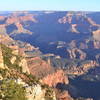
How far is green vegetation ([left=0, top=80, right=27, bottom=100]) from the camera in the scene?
145 feet

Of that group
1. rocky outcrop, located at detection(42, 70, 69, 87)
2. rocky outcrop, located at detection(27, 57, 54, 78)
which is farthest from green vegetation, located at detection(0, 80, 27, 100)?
rocky outcrop, located at detection(42, 70, 69, 87)

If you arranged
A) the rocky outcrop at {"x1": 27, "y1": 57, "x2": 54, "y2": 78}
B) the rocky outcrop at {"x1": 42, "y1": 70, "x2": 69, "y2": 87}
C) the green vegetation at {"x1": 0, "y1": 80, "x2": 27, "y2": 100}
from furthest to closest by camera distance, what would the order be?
1. the rocky outcrop at {"x1": 42, "y1": 70, "x2": 69, "y2": 87}
2. the rocky outcrop at {"x1": 27, "y1": 57, "x2": 54, "y2": 78}
3. the green vegetation at {"x1": 0, "y1": 80, "x2": 27, "y2": 100}

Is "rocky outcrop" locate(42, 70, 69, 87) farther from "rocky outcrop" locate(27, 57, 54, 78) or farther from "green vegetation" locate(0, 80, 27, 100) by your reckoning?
"green vegetation" locate(0, 80, 27, 100)

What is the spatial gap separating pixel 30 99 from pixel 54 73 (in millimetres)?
124469

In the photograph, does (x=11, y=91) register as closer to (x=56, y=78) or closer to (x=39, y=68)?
(x=39, y=68)

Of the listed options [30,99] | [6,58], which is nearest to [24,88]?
[30,99]

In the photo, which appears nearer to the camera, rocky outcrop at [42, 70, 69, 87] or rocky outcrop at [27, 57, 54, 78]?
rocky outcrop at [27, 57, 54, 78]

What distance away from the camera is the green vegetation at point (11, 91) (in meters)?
44.2

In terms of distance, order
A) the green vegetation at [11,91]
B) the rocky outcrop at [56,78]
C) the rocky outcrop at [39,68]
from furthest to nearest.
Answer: the rocky outcrop at [56,78] → the rocky outcrop at [39,68] → the green vegetation at [11,91]

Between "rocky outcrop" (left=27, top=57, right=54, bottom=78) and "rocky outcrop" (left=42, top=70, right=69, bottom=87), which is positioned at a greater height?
"rocky outcrop" (left=27, top=57, right=54, bottom=78)

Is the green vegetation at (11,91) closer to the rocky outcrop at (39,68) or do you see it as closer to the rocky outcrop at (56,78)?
the rocky outcrop at (39,68)

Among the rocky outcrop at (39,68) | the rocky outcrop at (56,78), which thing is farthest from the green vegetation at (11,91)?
the rocky outcrop at (56,78)

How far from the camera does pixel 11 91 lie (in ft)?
147

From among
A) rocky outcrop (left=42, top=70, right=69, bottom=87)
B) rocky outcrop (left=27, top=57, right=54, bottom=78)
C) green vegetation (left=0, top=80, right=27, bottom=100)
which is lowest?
rocky outcrop (left=42, top=70, right=69, bottom=87)
